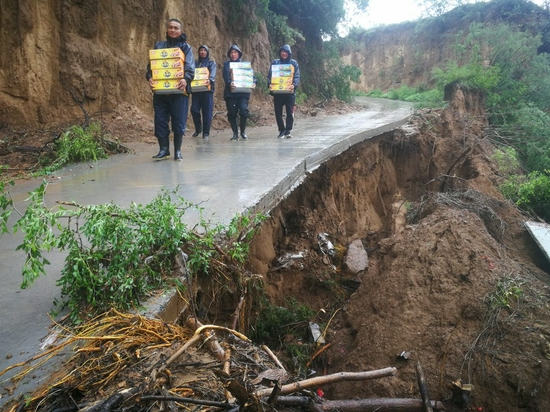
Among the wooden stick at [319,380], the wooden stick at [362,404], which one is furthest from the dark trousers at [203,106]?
the wooden stick at [319,380]

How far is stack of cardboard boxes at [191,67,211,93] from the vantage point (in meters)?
9.39

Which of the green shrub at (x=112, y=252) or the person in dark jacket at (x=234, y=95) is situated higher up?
the person in dark jacket at (x=234, y=95)

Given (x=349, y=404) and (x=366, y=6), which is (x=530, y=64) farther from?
(x=349, y=404)

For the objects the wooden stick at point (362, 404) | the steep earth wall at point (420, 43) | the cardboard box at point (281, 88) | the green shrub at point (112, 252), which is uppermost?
the steep earth wall at point (420, 43)

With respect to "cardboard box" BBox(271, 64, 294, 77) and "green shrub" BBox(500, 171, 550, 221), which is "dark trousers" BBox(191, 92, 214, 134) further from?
"green shrub" BBox(500, 171, 550, 221)

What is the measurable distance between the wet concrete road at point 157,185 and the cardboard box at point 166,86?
1068mm

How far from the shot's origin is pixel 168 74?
6633mm

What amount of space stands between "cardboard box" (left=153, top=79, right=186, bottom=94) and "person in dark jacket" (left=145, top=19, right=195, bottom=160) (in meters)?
0.06

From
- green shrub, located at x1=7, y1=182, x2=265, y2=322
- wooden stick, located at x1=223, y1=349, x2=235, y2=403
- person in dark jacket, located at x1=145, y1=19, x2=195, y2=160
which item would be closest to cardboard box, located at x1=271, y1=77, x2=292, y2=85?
person in dark jacket, located at x1=145, y1=19, x2=195, y2=160

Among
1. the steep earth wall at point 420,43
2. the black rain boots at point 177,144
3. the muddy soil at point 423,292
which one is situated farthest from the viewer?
the steep earth wall at point 420,43

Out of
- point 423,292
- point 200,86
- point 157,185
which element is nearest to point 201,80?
point 200,86

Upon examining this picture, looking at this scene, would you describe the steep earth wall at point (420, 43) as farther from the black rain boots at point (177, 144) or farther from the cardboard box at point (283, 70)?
the black rain boots at point (177, 144)

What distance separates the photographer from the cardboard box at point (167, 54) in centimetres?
661

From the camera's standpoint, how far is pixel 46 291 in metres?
2.92
